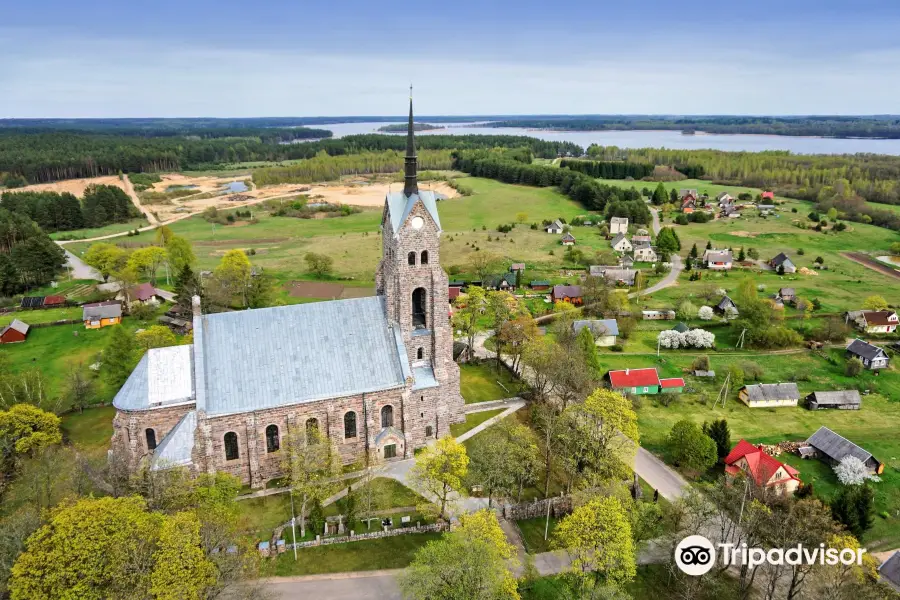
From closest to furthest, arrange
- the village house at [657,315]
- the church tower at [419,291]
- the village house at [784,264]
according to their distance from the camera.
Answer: the church tower at [419,291]
the village house at [657,315]
the village house at [784,264]

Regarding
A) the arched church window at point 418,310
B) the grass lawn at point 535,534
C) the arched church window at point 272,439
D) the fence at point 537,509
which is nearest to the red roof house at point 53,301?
the arched church window at point 272,439

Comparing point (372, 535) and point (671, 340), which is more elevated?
point (671, 340)

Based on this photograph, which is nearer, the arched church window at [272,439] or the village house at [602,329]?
the arched church window at [272,439]

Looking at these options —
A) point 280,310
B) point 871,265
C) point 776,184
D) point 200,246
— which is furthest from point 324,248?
point 776,184

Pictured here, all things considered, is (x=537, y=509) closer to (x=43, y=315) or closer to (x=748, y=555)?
(x=748, y=555)

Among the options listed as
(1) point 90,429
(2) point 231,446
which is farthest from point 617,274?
(1) point 90,429

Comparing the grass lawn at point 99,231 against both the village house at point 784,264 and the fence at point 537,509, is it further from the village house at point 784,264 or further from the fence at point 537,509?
the village house at point 784,264

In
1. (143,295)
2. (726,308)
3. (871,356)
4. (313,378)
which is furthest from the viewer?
(143,295)
